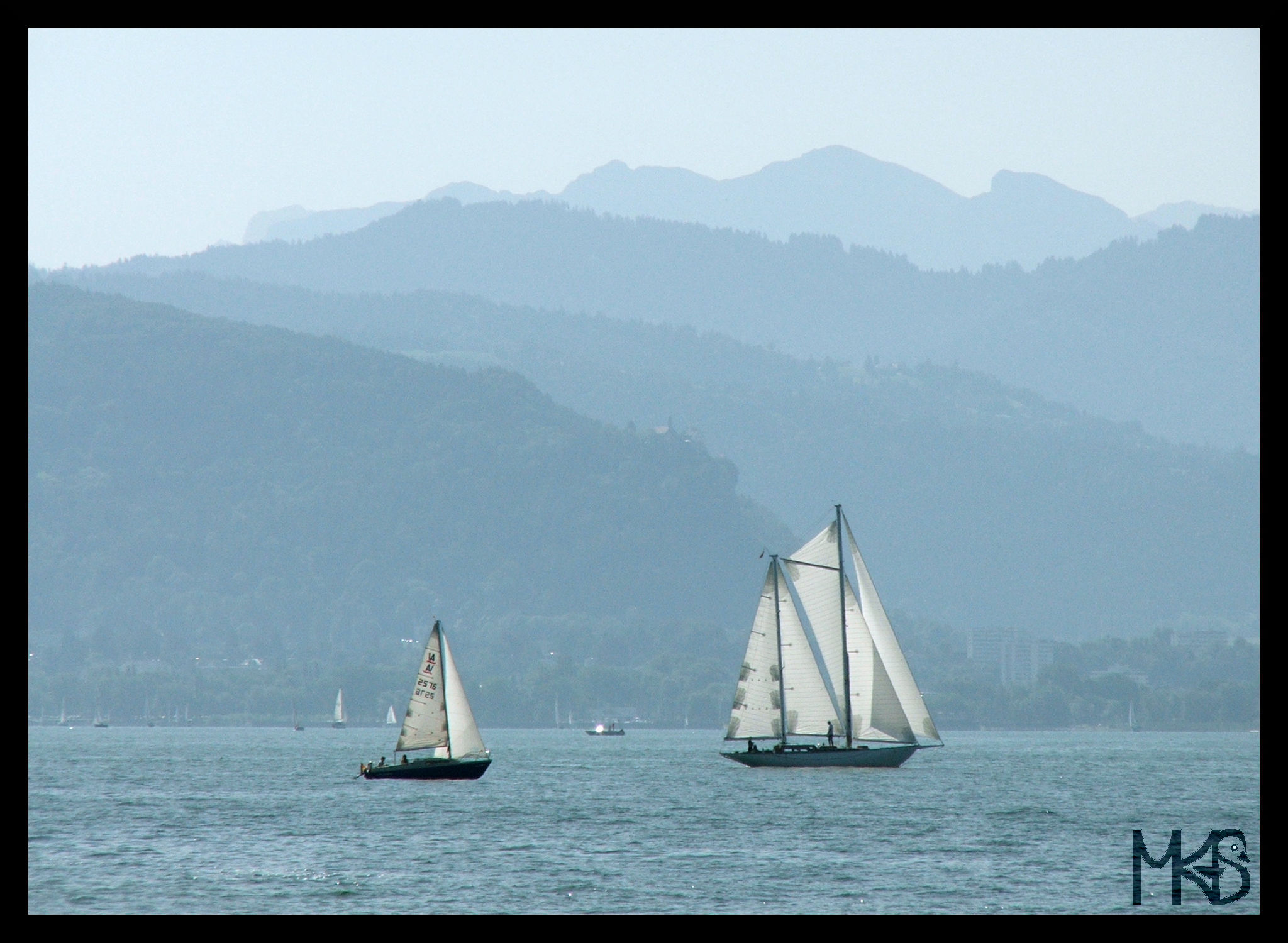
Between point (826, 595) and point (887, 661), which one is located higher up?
point (826, 595)

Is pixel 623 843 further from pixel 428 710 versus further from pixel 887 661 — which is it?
pixel 887 661

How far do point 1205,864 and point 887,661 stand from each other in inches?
1779

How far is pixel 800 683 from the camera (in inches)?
4513

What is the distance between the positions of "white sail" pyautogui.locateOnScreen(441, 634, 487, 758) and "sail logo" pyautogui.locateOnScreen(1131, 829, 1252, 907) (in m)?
41.9

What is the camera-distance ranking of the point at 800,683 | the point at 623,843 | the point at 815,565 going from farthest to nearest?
the point at 815,565, the point at 800,683, the point at 623,843

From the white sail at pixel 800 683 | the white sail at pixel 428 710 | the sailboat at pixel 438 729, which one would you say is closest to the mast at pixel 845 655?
the white sail at pixel 800 683

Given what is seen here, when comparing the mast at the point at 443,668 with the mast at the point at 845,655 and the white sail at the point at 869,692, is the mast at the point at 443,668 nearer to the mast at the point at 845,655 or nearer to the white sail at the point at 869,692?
the mast at the point at 845,655

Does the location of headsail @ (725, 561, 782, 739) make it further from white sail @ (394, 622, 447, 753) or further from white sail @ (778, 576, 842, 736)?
white sail @ (394, 622, 447, 753)

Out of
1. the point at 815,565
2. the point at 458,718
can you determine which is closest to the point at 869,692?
the point at 815,565

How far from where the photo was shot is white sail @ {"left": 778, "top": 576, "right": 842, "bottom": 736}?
4478 inches

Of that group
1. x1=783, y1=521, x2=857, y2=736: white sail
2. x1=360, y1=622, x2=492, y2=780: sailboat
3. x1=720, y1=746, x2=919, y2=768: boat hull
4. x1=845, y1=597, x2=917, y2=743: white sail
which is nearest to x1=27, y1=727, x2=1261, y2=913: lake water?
x1=720, y1=746, x2=919, y2=768: boat hull
